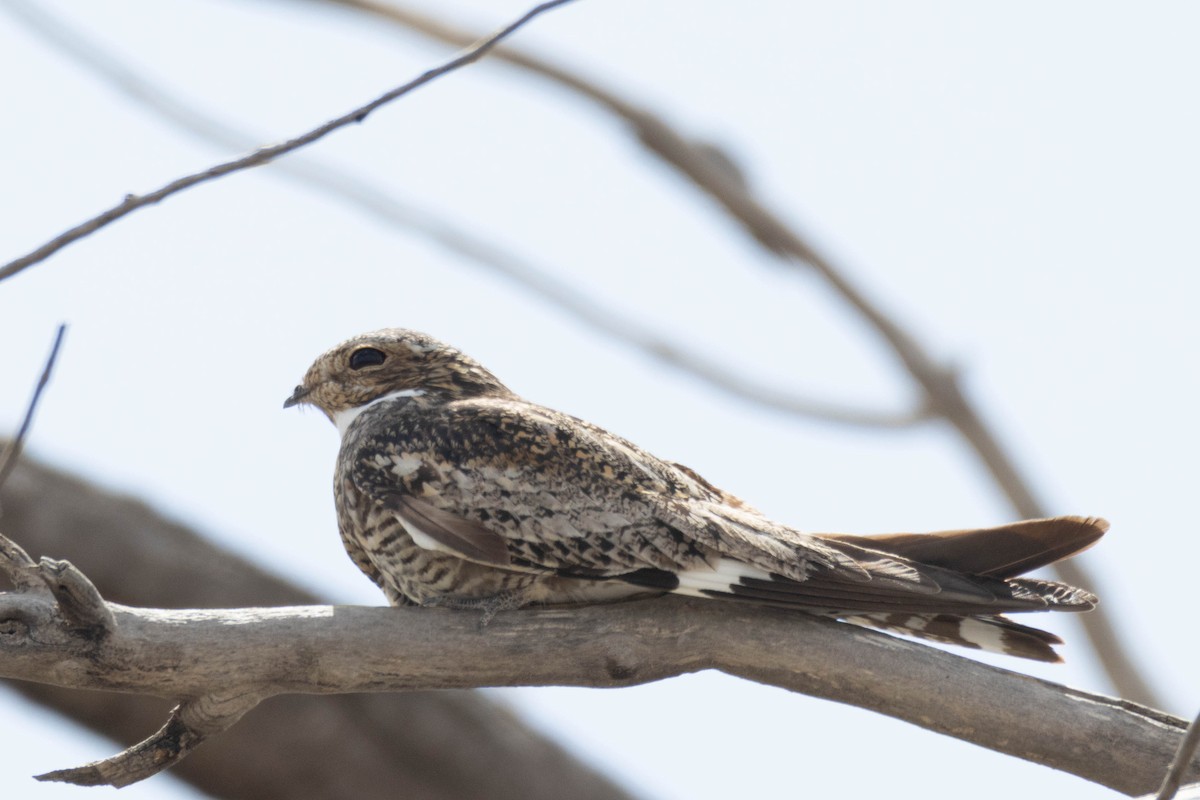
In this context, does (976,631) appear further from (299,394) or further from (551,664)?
(299,394)

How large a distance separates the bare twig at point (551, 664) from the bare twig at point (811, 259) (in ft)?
15.3

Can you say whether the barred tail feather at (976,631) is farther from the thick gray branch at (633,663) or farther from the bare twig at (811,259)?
the bare twig at (811,259)

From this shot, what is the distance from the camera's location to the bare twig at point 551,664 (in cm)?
298

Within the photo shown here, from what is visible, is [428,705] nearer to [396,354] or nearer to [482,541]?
[396,354]

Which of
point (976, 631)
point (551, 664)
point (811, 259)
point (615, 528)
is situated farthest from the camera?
point (811, 259)

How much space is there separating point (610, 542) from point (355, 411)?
1.19m

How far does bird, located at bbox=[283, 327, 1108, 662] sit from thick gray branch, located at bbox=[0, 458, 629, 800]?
3075 millimetres

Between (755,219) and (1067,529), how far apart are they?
459 centimetres

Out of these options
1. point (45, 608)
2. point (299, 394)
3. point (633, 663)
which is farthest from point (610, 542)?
point (299, 394)

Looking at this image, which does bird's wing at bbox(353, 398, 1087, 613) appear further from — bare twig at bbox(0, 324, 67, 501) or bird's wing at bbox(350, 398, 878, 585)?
bare twig at bbox(0, 324, 67, 501)

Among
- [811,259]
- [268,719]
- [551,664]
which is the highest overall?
[811,259]

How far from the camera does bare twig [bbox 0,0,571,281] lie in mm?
2514

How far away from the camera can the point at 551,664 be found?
3271 millimetres

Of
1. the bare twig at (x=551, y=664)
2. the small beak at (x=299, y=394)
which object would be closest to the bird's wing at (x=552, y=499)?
the bare twig at (x=551, y=664)
